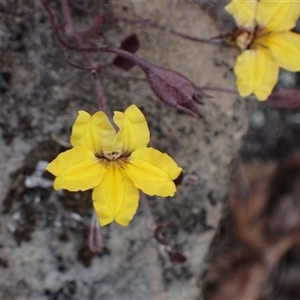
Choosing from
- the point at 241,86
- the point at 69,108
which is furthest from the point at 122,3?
the point at 241,86

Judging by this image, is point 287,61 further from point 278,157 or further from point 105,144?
point 278,157

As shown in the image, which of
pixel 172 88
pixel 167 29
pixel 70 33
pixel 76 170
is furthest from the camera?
pixel 167 29

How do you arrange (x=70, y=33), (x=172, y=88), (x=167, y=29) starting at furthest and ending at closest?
(x=167, y=29), (x=70, y=33), (x=172, y=88)

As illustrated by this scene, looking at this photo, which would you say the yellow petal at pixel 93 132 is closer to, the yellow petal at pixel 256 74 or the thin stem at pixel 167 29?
the yellow petal at pixel 256 74

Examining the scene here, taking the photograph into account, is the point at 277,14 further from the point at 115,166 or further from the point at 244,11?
the point at 115,166

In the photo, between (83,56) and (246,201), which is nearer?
(83,56)

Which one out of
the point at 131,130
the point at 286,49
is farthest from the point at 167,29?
the point at 131,130
